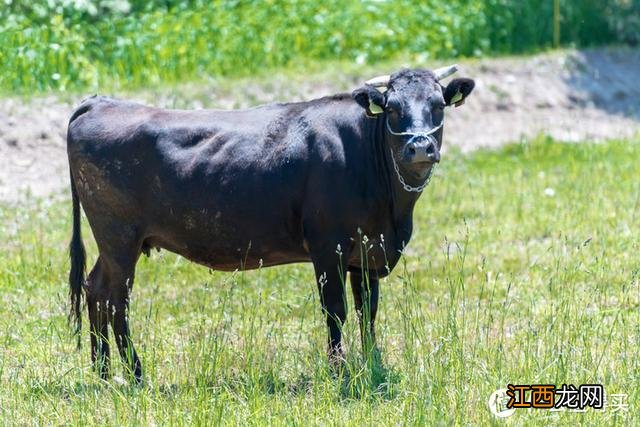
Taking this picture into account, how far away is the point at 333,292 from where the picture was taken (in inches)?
332

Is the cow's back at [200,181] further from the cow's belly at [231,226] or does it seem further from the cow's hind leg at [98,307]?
the cow's hind leg at [98,307]

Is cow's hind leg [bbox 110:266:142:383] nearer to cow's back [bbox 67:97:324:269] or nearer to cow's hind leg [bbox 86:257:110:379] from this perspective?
cow's hind leg [bbox 86:257:110:379]

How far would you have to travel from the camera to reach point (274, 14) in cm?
1677

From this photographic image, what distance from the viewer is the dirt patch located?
13492 mm

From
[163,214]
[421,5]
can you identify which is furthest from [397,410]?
[421,5]

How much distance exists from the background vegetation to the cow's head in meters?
6.35

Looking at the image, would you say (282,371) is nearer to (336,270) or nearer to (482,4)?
(336,270)

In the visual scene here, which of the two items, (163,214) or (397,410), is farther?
(163,214)

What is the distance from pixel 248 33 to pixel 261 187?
8.01 metres

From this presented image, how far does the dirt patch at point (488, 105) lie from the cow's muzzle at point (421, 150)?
5.81m

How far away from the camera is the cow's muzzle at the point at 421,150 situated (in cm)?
797

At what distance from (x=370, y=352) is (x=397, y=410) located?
1.44 feet

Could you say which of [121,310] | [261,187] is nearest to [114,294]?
[121,310]

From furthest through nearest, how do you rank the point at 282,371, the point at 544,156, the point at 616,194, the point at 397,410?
1. the point at 544,156
2. the point at 616,194
3. the point at 282,371
4. the point at 397,410
